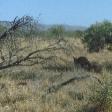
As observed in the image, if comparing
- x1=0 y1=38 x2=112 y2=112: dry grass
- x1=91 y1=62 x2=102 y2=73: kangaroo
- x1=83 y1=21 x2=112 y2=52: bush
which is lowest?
x1=0 y1=38 x2=112 y2=112: dry grass

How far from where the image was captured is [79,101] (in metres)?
13.6

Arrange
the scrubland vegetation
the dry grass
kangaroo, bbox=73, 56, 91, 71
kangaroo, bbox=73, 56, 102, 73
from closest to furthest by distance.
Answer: the scrubland vegetation
the dry grass
kangaroo, bbox=73, 56, 102, 73
kangaroo, bbox=73, 56, 91, 71

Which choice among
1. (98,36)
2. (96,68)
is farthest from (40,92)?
(98,36)

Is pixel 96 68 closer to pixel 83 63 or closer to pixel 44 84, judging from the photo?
pixel 83 63

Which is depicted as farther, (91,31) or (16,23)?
(91,31)

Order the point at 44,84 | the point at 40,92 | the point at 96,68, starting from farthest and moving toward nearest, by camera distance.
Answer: the point at 96,68 → the point at 44,84 → the point at 40,92

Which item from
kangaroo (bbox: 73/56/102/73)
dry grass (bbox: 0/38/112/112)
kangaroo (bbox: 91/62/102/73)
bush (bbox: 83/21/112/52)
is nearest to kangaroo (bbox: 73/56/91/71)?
kangaroo (bbox: 73/56/102/73)

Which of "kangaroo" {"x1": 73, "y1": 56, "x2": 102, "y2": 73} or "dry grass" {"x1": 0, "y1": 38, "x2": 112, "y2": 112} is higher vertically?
"kangaroo" {"x1": 73, "y1": 56, "x2": 102, "y2": 73}

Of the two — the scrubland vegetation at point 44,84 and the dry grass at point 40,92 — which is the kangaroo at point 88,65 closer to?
the scrubland vegetation at point 44,84

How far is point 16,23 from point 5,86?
4.80m

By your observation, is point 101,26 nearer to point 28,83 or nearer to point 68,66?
point 68,66

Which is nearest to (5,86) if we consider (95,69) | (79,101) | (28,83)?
(28,83)

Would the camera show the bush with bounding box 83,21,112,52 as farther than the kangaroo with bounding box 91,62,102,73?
Yes

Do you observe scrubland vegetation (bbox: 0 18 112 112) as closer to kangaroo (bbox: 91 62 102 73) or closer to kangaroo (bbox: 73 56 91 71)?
kangaroo (bbox: 73 56 91 71)
